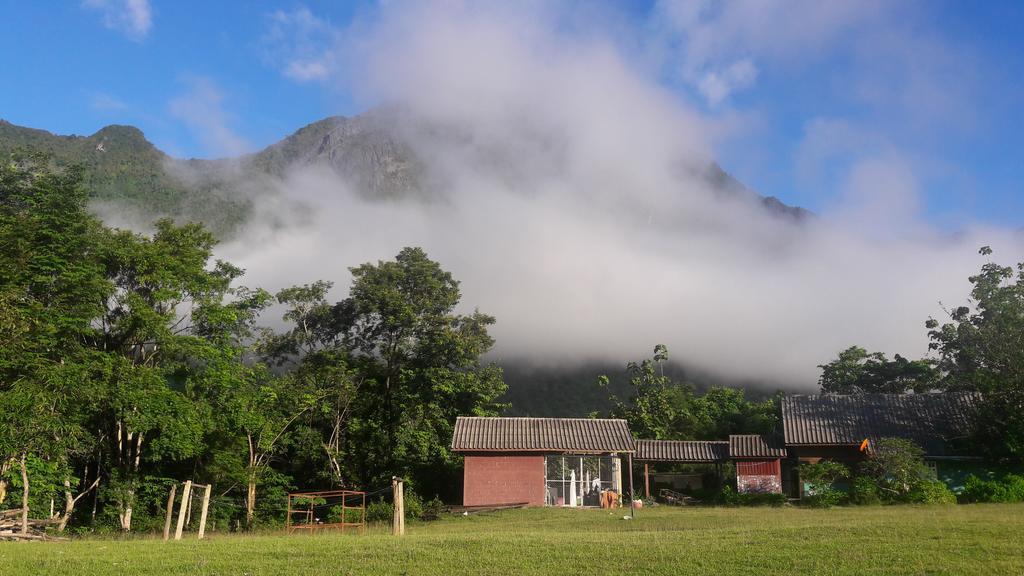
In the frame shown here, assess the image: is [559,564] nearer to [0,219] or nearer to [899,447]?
[899,447]

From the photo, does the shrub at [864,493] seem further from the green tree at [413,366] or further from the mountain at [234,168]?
the mountain at [234,168]

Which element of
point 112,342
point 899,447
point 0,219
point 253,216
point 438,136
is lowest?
point 899,447

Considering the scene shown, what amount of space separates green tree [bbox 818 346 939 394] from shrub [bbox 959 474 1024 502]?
74.5ft

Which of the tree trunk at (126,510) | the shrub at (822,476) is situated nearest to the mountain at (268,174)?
the tree trunk at (126,510)

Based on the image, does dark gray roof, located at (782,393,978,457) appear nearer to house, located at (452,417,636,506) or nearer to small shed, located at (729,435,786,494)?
small shed, located at (729,435,786,494)

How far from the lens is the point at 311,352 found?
37625 millimetres

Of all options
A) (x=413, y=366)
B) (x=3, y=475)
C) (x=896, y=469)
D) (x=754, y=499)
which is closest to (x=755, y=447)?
(x=754, y=499)

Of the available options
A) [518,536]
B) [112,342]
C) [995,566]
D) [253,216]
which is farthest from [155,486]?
[253,216]

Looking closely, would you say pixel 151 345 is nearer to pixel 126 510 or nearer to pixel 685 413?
pixel 126 510

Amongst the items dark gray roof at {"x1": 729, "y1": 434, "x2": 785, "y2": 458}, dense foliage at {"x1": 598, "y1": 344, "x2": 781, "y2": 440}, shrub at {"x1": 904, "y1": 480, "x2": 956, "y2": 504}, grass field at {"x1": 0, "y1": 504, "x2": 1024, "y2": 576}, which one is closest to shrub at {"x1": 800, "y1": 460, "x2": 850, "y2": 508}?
shrub at {"x1": 904, "y1": 480, "x2": 956, "y2": 504}

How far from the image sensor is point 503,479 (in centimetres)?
3075

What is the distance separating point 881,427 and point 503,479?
16261 mm

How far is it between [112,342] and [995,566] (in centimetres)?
2702

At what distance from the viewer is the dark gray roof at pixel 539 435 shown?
30859mm
